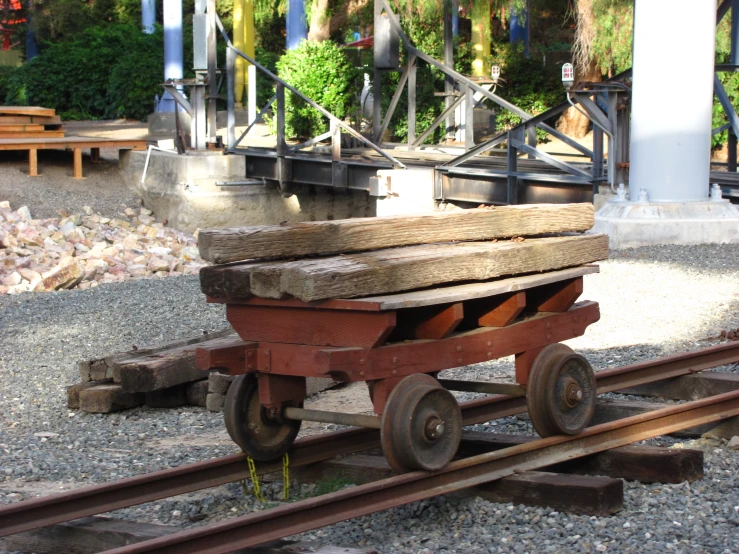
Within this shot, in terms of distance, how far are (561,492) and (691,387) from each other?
85.0 inches

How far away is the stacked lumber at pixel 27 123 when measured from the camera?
2242 cm

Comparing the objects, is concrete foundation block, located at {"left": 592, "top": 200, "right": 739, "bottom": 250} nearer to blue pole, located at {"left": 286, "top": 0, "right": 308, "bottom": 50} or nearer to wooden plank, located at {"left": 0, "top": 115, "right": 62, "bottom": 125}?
wooden plank, located at {"left": 0, "top": 115, "right": 62, "bottom": 125}

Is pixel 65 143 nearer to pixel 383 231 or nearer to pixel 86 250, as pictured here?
pixel 86 250

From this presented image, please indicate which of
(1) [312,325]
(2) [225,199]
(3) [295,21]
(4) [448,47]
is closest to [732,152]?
(4) [448,47]

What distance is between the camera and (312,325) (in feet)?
14.3

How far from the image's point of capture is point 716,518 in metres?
4.26

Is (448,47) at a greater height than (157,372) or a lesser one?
greater

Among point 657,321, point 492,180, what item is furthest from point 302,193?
point 657,321

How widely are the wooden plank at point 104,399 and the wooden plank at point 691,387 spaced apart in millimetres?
3097

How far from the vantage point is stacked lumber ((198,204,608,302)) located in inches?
167

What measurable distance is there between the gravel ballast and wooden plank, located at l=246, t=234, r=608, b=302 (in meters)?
0.97

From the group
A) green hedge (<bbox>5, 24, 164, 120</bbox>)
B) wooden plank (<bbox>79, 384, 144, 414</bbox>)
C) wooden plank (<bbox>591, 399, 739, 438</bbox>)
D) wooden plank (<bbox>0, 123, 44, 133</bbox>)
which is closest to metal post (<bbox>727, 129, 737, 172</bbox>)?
wooden plank (<bbox>591, 399, 739, 438</bbox>)

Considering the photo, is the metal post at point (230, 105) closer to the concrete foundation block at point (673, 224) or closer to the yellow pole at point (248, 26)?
→ the yellow pole at point (248, 26)

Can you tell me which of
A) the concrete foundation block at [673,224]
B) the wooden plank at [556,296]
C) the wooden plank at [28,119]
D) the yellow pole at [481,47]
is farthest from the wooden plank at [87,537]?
the yellow pole at [481,47]
